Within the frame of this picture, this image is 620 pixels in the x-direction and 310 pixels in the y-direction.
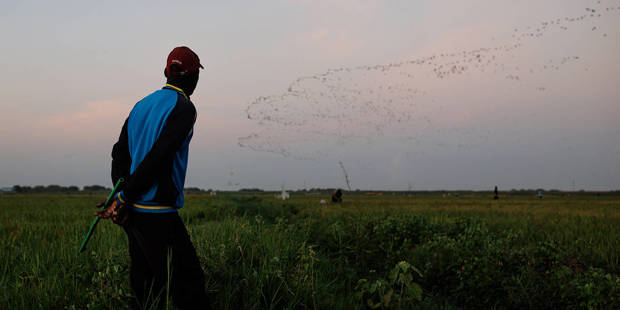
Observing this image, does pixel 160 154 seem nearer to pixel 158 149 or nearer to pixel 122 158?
pixel 158 149

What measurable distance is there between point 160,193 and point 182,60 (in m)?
0.95

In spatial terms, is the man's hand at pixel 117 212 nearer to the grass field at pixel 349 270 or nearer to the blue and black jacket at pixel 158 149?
the blue and black jacket at pixel 158 149

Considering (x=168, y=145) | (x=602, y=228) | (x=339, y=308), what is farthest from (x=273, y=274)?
(x=602, y=228)

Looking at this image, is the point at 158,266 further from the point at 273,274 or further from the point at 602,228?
the point at 602,228

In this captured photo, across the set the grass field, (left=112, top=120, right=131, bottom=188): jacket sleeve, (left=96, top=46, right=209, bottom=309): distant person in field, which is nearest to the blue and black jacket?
(left=96, top=46, right=209, bottom=309): distant person in field

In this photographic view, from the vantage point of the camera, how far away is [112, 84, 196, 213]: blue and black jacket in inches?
93.8

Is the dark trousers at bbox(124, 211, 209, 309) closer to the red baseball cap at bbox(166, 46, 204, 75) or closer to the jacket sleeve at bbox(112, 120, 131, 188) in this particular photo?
the jacket sleeve at bbox(112, 120, 131, 188)

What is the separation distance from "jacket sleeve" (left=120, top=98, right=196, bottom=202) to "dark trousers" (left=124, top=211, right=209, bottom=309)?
0.19 metres

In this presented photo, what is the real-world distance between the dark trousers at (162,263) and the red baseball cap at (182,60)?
3.35 feet

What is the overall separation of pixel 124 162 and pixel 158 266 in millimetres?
809

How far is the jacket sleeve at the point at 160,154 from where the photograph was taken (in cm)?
237

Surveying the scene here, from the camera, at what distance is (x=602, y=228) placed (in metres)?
11.0

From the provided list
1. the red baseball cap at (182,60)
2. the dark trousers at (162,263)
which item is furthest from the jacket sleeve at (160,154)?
the red baseball cap at (182,60)

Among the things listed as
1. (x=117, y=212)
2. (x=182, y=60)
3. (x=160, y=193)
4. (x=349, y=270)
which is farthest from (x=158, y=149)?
(x=349, y=270)
